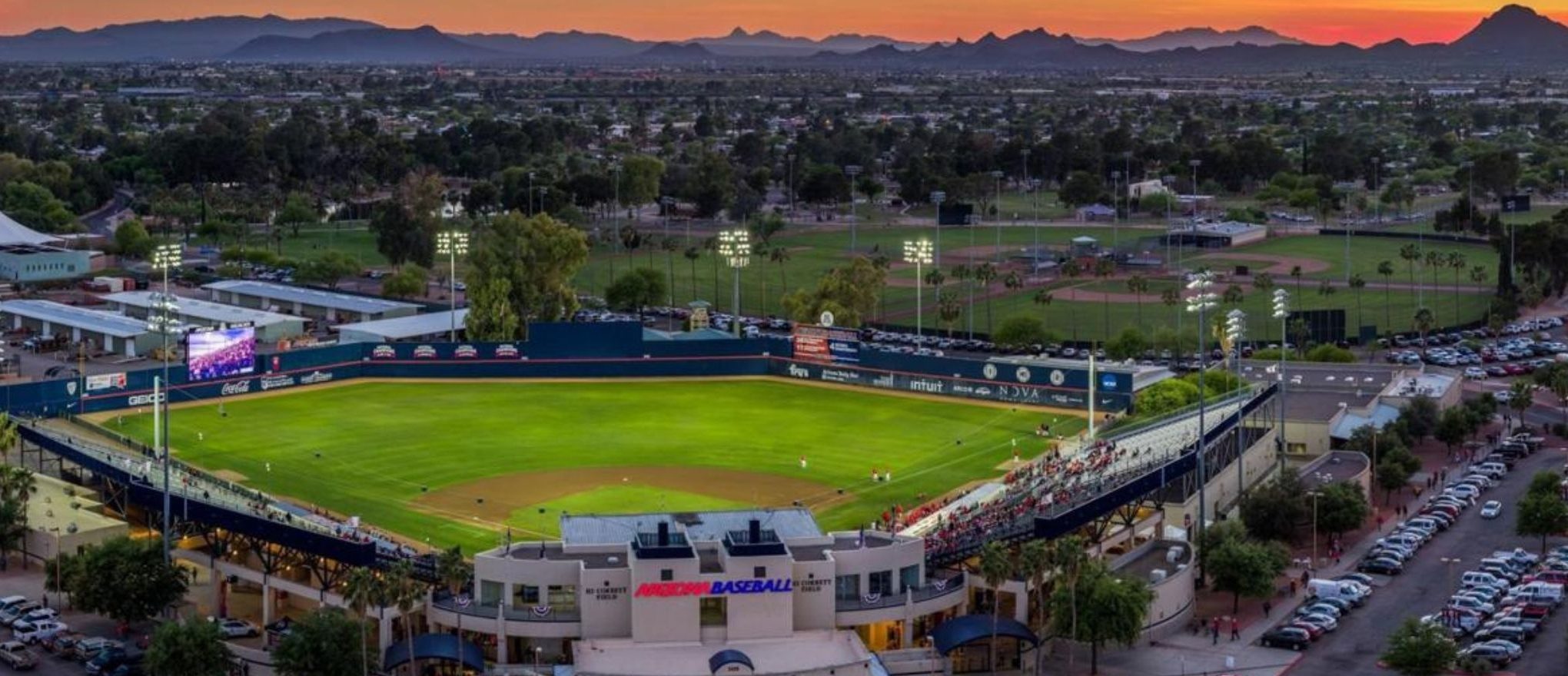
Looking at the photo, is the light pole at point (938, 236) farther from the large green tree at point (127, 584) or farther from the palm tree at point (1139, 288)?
the large green tree at point (127, 584)

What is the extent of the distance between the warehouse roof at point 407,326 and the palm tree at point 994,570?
6373 centimetres

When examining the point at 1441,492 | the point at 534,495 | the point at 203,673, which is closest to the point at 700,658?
the point at 203,673

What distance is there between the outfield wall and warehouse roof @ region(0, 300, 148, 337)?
16.5 m

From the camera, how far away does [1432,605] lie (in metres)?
66.3

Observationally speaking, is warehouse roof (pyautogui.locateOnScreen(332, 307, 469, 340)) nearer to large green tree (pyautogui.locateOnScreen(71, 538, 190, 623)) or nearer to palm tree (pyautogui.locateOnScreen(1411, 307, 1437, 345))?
large green tree (pyautogui.locateOnScreen(71, 538, 190, 623))

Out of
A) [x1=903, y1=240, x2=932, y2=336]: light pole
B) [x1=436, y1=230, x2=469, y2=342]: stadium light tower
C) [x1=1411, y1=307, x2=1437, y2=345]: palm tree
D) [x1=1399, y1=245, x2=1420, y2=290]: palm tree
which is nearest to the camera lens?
[x1=903, y1=240, x2=932, y2=336]: light pole

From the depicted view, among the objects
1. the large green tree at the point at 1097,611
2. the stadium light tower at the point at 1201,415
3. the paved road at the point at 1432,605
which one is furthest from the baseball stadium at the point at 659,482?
the paved road at the point at 1432,605

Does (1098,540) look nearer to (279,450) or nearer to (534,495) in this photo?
(534,495)

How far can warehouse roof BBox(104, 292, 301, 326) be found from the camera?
402 feet

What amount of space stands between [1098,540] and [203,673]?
93.2 feet

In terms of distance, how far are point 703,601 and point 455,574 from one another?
7042mm

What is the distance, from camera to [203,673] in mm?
56750

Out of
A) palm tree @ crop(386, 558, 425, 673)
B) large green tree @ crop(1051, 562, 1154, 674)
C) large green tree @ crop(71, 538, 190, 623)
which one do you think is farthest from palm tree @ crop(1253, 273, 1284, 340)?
large green tree @ crop(71, 538, 190, 623)

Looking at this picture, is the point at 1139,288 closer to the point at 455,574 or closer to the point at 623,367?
the point at 623,367
